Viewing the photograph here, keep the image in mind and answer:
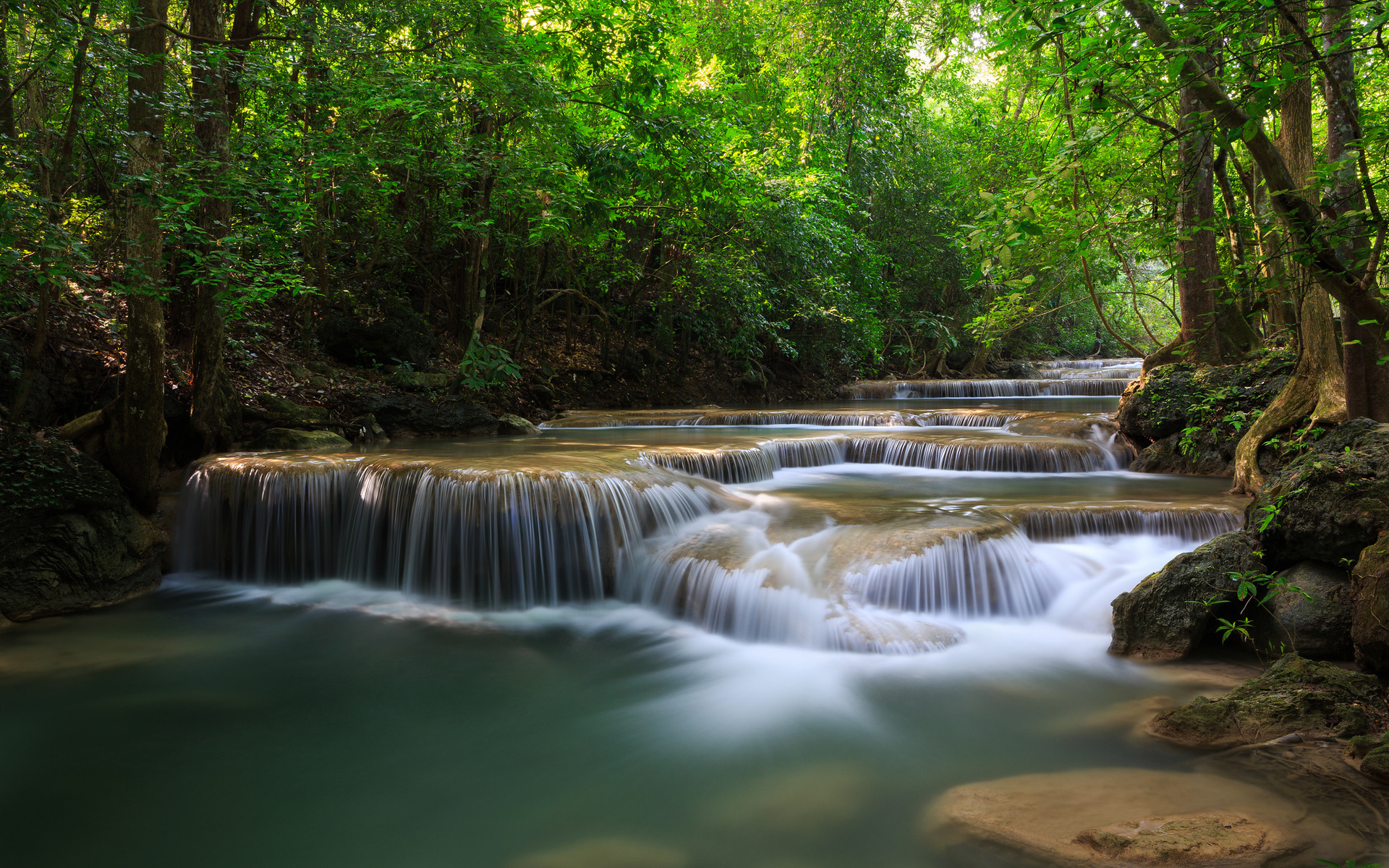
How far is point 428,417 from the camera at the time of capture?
11.3m

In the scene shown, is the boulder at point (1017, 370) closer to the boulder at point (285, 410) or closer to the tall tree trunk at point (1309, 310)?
the tall tree trunk at point (1309, 310)

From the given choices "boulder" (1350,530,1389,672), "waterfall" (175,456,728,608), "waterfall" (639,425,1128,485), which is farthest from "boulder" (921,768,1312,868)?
"waterfall" (639,425,1128,485)

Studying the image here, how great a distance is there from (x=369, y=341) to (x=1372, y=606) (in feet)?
42.5

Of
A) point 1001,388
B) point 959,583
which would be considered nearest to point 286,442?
point 959,583

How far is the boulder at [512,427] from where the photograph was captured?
11.8 m

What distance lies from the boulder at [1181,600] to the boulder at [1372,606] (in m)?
0.67

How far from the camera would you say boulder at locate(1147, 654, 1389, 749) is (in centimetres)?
348

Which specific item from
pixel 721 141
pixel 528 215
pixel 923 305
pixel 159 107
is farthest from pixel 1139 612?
pixel 923 305

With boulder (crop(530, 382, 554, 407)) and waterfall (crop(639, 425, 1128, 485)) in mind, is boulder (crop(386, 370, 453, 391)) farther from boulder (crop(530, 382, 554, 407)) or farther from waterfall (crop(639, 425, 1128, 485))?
waterfall (crop(639, 425, 1128, 485))

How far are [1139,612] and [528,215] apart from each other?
439 inches

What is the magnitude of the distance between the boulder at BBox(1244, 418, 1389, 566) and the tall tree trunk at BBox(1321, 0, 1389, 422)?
783mm

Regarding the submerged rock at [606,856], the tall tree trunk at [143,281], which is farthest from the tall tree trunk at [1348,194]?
the tall tree trunk at [143,281]

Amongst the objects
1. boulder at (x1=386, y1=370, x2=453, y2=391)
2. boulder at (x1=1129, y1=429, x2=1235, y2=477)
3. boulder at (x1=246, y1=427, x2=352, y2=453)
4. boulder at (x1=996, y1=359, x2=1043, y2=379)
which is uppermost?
boulder at (x1=996, y1=359, x2=1043, y2=379)

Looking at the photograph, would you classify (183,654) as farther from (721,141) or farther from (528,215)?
(721,141)
